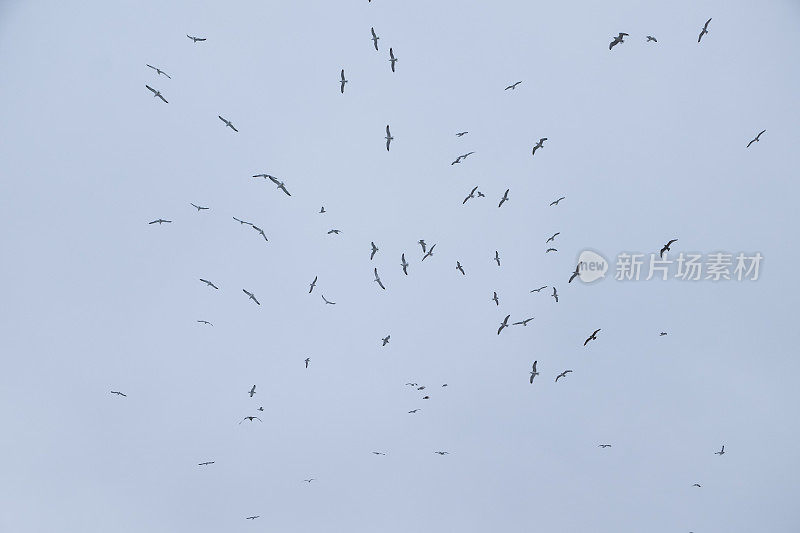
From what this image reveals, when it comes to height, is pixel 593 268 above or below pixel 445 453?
above

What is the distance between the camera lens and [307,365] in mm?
43469

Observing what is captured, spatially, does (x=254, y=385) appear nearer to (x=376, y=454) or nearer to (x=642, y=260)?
(x=376, y=454)

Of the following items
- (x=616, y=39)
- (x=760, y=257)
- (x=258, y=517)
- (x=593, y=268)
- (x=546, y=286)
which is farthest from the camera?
(x=258, y=517)

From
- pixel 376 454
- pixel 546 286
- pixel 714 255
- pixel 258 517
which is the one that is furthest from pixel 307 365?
pixel 714 255

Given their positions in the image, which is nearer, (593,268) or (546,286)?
(593,268)

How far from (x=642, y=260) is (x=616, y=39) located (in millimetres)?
6571

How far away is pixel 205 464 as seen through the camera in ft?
133

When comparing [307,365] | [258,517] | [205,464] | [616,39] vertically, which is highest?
[616,39]

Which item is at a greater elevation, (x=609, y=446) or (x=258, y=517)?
(x=609, y=446)

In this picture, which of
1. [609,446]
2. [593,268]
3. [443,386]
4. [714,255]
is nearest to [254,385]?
[443,386]

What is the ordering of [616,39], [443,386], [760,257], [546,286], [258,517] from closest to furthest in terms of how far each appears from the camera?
1. [616,39]
2. [760,257]
3. [546,286]
4. [443,386]
5. [258,517]

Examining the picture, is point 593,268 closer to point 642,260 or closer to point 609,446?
point 642,260

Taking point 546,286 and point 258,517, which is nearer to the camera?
point 546,286

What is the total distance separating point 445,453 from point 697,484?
17624 millimetres
